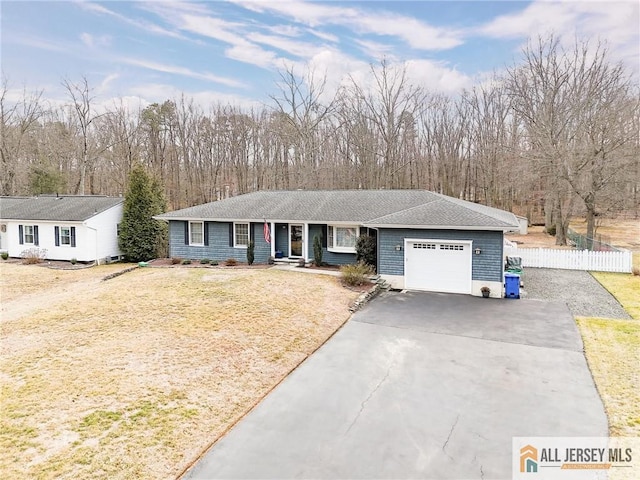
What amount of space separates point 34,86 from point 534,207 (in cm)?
5288

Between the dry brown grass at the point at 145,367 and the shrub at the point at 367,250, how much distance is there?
2.79 metres

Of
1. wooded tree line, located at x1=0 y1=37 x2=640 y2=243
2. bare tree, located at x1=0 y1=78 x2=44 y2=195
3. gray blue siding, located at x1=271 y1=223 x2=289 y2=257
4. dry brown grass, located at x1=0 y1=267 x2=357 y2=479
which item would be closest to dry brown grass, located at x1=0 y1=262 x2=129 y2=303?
dry brown grass, located at x1=0 y1=267 x2=357 y2=479

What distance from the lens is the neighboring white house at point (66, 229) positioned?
74.3 feet

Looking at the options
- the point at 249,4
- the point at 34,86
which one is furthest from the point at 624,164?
the point at 34,86

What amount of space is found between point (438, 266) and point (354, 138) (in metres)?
25.8

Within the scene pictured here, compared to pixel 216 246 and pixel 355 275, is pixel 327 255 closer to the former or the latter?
pixel 355 275

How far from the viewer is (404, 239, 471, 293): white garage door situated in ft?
48.9

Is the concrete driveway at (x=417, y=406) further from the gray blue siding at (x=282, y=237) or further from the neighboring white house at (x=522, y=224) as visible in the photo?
the gray blue siding at (x=282, y=237)

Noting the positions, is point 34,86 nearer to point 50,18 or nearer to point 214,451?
point 50,18

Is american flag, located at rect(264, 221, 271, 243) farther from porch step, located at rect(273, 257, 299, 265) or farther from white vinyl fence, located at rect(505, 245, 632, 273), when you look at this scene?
white vinyl fence, located at rect(505, 245, 632, 273)

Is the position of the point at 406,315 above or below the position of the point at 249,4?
below

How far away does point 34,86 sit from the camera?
124 ft

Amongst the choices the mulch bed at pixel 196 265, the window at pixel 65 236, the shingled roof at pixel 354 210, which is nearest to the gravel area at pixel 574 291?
the shingled roof at pixel 354 210

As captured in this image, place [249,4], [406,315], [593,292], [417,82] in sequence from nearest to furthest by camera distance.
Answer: [406,315], [593,292], [249,4], [417,82]
